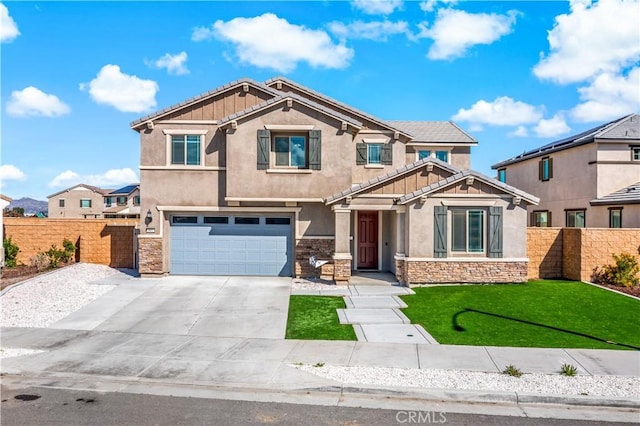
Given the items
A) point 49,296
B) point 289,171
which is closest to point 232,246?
point 289,171

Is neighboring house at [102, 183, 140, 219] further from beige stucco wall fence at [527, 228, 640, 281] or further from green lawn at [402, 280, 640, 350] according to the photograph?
green lawn at [402, 280, 640, 350]

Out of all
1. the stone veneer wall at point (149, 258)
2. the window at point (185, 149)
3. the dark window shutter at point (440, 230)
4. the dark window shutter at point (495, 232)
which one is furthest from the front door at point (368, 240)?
the stone veneer wall at point (149, 258)

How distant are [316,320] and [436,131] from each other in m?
14.7

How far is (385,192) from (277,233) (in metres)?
4.58

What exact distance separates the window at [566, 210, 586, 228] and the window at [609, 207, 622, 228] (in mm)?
1941

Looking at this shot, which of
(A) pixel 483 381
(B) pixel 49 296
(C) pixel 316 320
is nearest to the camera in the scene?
(A) pixel 483 381

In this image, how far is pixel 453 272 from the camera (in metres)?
15.4

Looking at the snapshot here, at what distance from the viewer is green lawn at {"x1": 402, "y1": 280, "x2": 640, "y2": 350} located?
32.8 ft

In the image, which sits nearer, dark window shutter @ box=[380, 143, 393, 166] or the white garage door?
the white garage door

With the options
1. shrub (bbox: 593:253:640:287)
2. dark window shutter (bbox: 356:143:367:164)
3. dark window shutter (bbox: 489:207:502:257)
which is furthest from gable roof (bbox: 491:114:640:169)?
dark window shutter (bbox: 356:143:367:164)

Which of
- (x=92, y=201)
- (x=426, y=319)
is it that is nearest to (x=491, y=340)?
(x=426, y=319)

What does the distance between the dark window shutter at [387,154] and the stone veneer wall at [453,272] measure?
522 centimetres

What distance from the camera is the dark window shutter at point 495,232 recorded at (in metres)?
15.5

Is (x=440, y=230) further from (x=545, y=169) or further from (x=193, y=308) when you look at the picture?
(x=545, y=169)
